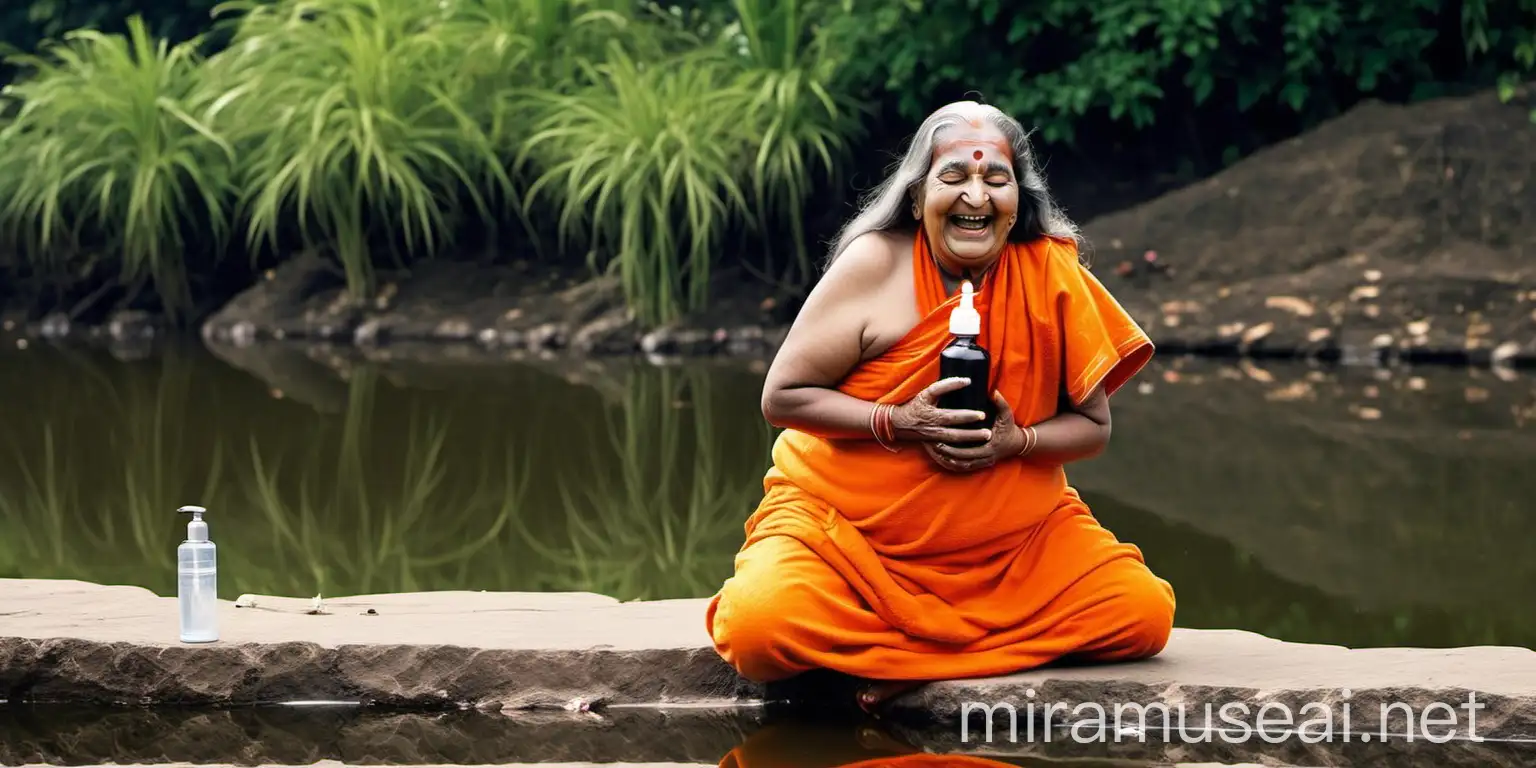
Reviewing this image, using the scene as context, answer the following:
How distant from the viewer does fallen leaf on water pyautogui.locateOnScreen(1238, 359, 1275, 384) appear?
9687 mm

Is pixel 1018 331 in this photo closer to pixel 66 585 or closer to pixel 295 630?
pixel 295 630

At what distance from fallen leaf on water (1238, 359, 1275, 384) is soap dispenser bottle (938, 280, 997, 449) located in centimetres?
612

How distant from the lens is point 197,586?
3846 millimetres

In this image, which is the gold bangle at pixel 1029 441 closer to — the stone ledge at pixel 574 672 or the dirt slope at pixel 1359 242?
the stone ledge at pixel 574 672

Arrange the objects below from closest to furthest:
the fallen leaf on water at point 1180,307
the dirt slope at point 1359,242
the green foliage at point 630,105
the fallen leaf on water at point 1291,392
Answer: the fallen leaf on water at point 1291,392, the dirt slope at point 1359,242, the fallen leaf on water at point 1180,307, the green foliage at point 630,105

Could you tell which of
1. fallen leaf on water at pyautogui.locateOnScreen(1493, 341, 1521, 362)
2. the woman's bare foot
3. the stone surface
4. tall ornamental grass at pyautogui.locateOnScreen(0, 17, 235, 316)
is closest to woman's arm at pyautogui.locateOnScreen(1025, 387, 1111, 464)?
the woman's bare foot

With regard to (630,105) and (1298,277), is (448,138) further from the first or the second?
(1298,277)

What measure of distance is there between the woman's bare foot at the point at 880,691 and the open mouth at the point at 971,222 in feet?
2.64

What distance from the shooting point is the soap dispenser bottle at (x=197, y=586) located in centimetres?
382

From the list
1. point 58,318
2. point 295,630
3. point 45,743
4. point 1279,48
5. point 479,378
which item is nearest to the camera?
point 45,743

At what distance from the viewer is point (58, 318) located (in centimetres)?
1408

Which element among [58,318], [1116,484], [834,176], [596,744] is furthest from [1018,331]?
[58,318]

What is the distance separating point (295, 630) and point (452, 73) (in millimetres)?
9610

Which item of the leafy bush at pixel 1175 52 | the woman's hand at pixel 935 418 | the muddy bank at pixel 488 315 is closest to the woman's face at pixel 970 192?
the woman's hand at pixel 935 418
